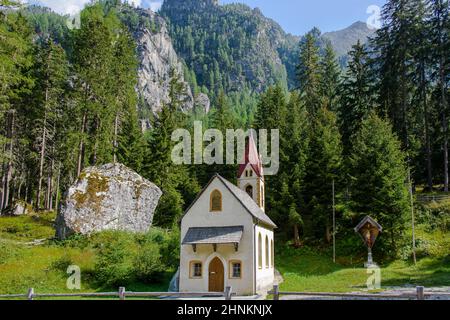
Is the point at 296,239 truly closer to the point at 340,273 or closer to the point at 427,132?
the point at 340,273

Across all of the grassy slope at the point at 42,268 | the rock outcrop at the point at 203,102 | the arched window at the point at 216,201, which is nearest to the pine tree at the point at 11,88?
the grassy slope at the point at 42,268

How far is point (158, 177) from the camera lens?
43531mm

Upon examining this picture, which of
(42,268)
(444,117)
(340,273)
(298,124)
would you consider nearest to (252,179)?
(340,273)

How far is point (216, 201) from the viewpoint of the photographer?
2636cm

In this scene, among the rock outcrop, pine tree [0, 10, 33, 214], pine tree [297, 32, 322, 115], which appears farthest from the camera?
the rock outcrop

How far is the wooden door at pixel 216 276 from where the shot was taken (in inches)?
989

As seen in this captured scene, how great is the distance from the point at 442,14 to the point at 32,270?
44.7 m

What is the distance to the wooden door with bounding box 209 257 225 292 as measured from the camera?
2511 cm

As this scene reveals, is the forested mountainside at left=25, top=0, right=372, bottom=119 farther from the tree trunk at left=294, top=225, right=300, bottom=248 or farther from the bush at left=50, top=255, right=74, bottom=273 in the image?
the bush at left=50, top=255, right=74, bottom=273

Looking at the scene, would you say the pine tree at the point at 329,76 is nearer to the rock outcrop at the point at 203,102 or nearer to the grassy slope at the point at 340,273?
the grassy slope at the point at 340,273

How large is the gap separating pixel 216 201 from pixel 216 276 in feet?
15.0

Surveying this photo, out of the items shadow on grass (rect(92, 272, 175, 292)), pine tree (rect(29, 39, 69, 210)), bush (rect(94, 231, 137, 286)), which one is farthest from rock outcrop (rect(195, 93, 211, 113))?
shadow on grass (rect(92, 272, 175, 292))

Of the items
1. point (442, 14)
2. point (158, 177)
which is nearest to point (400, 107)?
point (442, 14)
